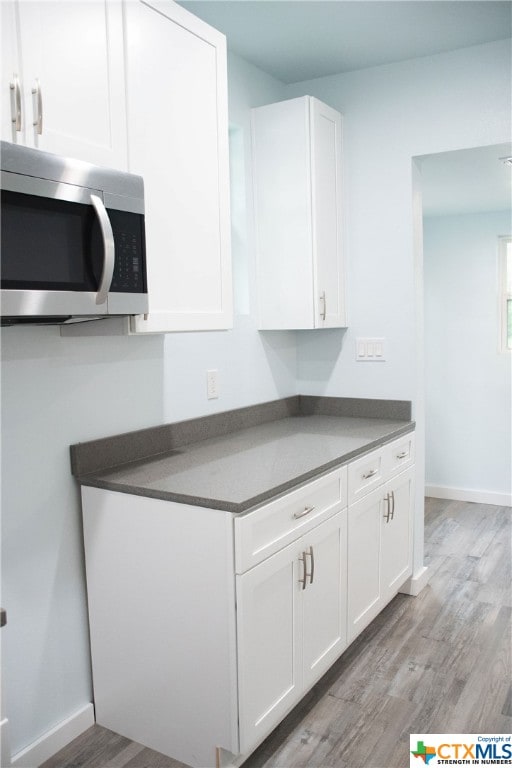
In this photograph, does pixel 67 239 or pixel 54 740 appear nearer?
pixel 67 239

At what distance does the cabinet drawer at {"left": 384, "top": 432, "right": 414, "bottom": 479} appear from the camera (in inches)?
110

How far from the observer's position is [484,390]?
503cm

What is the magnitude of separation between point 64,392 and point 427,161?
7.26 ft

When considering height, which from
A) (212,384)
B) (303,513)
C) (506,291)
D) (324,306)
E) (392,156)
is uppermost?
(392,156)

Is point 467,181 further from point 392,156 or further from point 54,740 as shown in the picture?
point 54,740

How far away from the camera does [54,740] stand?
2025 mm

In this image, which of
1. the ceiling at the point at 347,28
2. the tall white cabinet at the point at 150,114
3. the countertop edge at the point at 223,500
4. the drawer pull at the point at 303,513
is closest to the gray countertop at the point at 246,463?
the countertop edge at the point at 223,500

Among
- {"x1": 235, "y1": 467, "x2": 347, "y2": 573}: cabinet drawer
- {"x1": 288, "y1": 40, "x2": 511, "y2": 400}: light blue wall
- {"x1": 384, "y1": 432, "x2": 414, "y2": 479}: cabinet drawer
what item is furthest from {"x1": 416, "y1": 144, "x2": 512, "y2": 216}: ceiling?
{"x1": 235, "y1": 467, "x2": 347, "y2": 573}: cabinet drawer

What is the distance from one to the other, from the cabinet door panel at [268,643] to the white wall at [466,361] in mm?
3361

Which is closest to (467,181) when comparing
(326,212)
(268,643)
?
(326,212)

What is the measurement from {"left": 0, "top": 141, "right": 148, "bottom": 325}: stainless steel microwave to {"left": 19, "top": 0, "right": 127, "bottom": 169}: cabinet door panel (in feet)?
0.30

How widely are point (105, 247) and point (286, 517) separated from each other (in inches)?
37.9

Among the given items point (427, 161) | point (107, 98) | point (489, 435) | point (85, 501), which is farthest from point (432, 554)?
point (107, 98)

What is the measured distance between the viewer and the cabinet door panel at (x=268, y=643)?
1.81m
